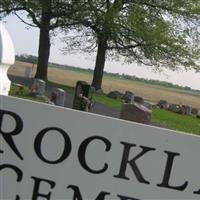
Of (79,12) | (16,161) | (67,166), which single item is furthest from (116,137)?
(79,12)

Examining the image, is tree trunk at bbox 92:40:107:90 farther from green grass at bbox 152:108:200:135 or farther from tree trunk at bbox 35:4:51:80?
green grass at bbox 152:108:200:135

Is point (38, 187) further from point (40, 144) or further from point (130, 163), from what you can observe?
point (130, 163)

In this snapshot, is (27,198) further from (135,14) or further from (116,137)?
(135,14)

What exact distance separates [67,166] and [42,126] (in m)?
0.24

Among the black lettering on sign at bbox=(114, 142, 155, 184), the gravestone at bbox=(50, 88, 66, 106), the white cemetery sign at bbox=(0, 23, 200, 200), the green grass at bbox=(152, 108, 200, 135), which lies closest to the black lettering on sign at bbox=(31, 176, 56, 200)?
the white cemetery sign at bbox=(0, 23, 200, 200)

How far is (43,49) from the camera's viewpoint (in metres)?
38.2

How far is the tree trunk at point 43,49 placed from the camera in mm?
37562

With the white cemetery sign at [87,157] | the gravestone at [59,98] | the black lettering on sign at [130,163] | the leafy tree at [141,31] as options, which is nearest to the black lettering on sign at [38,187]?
the white cemetery sign at [87,157]

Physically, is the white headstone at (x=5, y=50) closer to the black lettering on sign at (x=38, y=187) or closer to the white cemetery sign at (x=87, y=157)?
the white cemetery sign at (x=87, y=157)

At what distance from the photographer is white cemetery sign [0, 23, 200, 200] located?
2.85 meters

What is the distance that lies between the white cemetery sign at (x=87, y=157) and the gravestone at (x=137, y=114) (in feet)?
32.5

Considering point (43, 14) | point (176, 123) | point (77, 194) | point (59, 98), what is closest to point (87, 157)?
point (77, 194)

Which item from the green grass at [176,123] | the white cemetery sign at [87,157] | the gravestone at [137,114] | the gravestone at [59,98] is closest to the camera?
the white cemetery sign at [87,157]

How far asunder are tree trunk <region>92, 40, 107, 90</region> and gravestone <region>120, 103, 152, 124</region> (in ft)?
84.3
